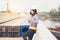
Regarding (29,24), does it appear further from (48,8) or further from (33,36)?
(48,8)

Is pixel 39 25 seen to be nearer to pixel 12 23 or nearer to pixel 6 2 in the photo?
pixel 12 23

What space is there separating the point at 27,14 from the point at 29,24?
0.17 m

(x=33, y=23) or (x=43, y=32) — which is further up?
(x=33, y=23)

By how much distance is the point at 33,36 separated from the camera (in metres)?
2.27

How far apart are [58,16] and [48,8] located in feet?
0.68

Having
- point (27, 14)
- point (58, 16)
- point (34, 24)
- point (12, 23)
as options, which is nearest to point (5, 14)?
point (12, 23)

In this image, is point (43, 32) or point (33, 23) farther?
point (43, 32)

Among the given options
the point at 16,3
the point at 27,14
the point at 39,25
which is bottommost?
the point at 39,25

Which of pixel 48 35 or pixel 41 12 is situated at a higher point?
pixel 41 12

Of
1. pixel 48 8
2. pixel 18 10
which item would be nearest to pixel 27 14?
pixel 18 10

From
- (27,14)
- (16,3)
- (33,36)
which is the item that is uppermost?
(16,3)

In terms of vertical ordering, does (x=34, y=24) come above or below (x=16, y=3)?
below

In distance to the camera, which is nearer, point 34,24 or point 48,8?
point 34,24

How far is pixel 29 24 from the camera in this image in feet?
7.84
